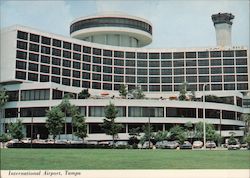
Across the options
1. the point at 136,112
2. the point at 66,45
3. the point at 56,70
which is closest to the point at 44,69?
the point at 56,70

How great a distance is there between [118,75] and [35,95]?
1489cm

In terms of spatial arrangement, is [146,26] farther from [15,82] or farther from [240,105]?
[15,82]

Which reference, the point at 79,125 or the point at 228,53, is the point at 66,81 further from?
the point at 228,53

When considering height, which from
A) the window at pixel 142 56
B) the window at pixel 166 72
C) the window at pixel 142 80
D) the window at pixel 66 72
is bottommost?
the window at pixel 142 80

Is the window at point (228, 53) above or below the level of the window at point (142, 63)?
above

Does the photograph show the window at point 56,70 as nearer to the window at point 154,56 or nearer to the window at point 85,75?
the window at point 85,75

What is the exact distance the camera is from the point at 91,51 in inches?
1955

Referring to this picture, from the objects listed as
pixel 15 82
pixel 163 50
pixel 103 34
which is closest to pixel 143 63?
pixel 163 50

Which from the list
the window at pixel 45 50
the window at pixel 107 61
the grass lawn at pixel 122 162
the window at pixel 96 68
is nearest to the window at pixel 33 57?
the window at pixel 45 50

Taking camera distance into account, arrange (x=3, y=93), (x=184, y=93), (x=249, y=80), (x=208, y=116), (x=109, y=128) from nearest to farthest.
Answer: (x=109, y=128) < (x=3, y=93) < (x=208, y=116) < (x=184, y=93) < (x=249, y=80)

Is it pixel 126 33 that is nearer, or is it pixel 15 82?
pixel 15 82

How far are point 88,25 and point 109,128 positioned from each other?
21.3m

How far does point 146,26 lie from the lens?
5169 centimetres

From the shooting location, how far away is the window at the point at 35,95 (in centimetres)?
3850
